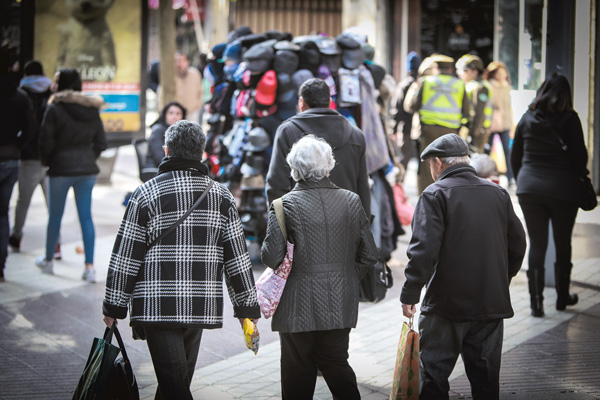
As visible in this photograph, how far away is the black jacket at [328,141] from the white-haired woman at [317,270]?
3.51ft

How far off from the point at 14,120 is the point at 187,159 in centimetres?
453

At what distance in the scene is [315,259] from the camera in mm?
4562

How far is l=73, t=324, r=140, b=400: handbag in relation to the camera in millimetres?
4137

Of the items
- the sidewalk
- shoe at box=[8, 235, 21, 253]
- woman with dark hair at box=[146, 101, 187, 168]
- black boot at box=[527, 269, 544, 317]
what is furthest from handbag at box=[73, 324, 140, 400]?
shoe at box=[8, 235, 21, 253]

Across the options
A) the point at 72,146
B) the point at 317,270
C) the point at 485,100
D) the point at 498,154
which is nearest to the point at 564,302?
the point at 317,270

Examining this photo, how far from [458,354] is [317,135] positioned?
190cm

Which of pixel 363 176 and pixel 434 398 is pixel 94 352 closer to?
pixel 434 398

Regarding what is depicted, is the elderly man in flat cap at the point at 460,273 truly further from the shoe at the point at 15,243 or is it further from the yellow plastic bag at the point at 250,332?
the shoe at the point at 15,243

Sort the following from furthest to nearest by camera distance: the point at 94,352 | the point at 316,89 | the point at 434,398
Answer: the point at 316,89
the point at 434,398
the point at 94,352

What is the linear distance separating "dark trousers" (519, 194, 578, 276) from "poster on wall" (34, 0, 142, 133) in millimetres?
Answer: 6881

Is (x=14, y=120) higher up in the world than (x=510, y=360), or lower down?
higher up

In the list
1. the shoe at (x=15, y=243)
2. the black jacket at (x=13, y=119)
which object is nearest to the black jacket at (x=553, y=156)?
the black jacket at (x=13, y=119)

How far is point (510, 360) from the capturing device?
20.1 feet

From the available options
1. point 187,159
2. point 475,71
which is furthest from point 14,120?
point 475,71
